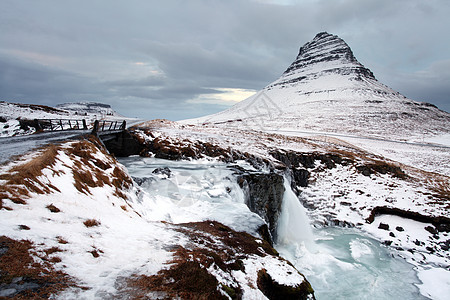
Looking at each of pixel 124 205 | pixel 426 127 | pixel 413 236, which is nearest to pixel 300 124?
pixel 426 127

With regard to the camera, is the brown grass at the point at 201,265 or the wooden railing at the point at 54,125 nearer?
the brown grass at the point at 201,265

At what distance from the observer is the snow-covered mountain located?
82.8 m

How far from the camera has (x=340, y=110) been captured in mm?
106625

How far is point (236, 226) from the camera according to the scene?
880 cm

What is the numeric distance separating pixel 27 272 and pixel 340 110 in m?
122

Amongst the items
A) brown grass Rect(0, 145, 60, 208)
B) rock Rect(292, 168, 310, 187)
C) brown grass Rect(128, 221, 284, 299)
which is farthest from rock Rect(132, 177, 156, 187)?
rock Rect(292, 168, 310, 187)

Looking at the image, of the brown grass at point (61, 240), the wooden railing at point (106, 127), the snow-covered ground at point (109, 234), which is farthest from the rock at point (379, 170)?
the brown grass at point (61, 240)

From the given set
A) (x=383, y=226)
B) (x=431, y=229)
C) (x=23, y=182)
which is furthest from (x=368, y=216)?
(x=23, y=182)

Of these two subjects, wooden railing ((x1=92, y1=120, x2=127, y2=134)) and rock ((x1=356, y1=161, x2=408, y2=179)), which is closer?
wooden railing ((x1=92, y1=120, x2=127, y2=134))

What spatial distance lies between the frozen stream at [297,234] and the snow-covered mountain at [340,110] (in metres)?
63.2

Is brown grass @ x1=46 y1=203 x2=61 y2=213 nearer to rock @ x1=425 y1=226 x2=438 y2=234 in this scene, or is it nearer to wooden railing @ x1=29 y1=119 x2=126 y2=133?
wooden railing @ x1=29 y1=119 x2=126 y2=133

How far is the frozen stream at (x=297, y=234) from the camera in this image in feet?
33.7

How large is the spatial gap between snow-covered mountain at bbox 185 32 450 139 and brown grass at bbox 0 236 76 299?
76462mm

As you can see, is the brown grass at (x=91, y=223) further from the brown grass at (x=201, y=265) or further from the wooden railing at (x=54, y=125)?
the wooden railing at (x=54, y=125)
